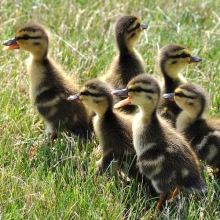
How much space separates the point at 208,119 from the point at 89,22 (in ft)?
6.14

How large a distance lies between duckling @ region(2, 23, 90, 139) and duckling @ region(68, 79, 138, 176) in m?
0.22

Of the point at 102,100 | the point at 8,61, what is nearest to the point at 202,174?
the point at 102,100

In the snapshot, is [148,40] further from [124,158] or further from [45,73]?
[124,158]

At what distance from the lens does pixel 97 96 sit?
154 inches

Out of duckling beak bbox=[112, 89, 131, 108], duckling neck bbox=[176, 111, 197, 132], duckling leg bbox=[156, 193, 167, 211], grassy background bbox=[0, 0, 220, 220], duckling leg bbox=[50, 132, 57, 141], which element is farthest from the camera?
duckling leg bbox=[50, 132, 57, 141]

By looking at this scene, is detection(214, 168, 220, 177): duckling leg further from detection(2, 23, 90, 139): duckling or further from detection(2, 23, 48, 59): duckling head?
detection(2, 23, 48, 59): duckling head

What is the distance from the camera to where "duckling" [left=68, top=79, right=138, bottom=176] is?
384 centimetres

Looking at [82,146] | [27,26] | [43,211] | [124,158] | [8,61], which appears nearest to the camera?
[43,211]

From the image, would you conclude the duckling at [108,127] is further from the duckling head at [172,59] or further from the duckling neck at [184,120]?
the duckling head at [172,59]

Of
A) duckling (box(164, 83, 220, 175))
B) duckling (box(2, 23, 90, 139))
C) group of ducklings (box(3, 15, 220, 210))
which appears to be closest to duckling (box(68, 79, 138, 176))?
group of ducklings (box(3, 15, 220, 210))

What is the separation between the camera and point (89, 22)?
5555 millimetres

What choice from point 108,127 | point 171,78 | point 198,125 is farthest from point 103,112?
point 171,78

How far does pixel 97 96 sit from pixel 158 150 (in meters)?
0.51

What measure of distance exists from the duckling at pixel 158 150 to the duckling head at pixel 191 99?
19 centimetres
